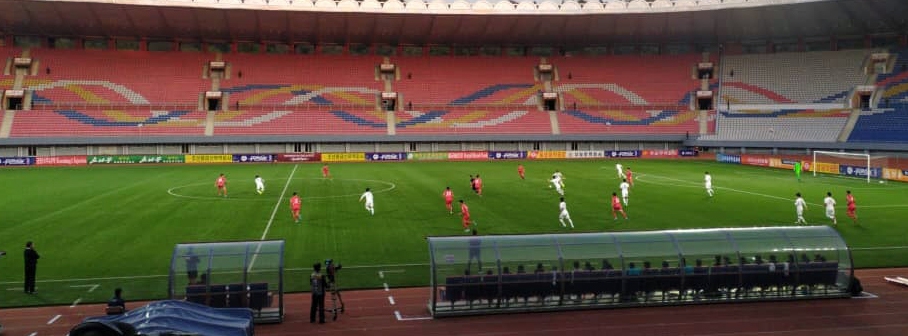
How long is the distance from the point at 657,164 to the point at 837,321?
4496 cm

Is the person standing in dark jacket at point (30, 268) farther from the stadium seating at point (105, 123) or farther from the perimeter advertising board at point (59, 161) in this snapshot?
the stadium seating at point (105, 123)

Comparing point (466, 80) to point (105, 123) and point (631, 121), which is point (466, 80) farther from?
point (105, 123)

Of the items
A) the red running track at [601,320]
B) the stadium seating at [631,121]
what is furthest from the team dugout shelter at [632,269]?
the stadium seating at [631,121]

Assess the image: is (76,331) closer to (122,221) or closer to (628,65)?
(122,221)

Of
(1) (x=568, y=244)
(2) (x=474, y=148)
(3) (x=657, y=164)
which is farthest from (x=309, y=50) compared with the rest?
(1) (x=568, y=244)

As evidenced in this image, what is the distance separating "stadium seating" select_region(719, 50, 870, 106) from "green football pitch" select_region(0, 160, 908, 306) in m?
24.8

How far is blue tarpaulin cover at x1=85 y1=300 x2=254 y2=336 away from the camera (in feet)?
29.3

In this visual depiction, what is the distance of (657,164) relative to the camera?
56750mm

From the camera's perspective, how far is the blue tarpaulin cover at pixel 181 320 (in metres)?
8.93

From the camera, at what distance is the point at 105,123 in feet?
201

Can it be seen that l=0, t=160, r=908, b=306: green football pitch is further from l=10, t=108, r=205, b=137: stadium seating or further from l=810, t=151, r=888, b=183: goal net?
l=10, t=108, r=205, b=137: stadium seating

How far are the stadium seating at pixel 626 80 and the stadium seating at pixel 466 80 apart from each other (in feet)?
14.1

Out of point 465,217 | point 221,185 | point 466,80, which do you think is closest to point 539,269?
point 465,217

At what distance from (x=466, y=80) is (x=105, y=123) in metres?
37.6
